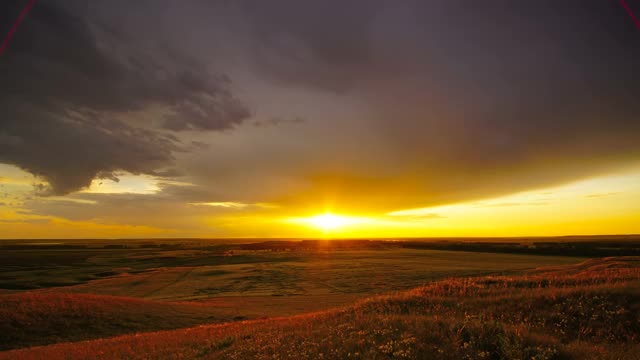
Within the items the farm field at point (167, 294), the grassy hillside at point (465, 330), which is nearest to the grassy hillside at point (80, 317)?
the farm field at point (167, 294)

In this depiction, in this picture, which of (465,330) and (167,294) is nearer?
(465,330)

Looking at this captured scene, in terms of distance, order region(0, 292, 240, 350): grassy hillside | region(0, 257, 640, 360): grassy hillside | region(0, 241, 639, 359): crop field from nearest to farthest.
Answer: region(0, 257, 640, 360): grassy hillside, region(0, 241, 639, 359): crop field, region(0, 292, 240, 350): grassy hillside

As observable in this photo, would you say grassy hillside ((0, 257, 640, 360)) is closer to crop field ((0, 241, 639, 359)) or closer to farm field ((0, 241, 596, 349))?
crop field ((0, 241, 639, 359))

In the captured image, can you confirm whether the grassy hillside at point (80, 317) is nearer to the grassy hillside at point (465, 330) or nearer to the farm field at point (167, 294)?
the farm field at point (167, 294)

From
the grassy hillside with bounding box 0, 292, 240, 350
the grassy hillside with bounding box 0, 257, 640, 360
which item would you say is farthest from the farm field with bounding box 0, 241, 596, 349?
the grassy hillside with bounding box 0, 257, 640, 360

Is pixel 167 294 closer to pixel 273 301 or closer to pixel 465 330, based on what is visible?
pixel 273 301

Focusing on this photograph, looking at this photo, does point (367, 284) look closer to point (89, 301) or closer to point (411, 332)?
point (89, 301)

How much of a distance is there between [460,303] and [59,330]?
29.2 m

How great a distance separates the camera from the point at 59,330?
3009cm

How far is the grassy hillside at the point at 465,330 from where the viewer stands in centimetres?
944

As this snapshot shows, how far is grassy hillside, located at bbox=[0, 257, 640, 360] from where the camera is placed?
9.44 m

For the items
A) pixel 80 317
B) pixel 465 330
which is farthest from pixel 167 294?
pixel 465 330

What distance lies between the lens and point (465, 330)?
10.4m

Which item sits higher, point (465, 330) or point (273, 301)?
point (465, 330)
